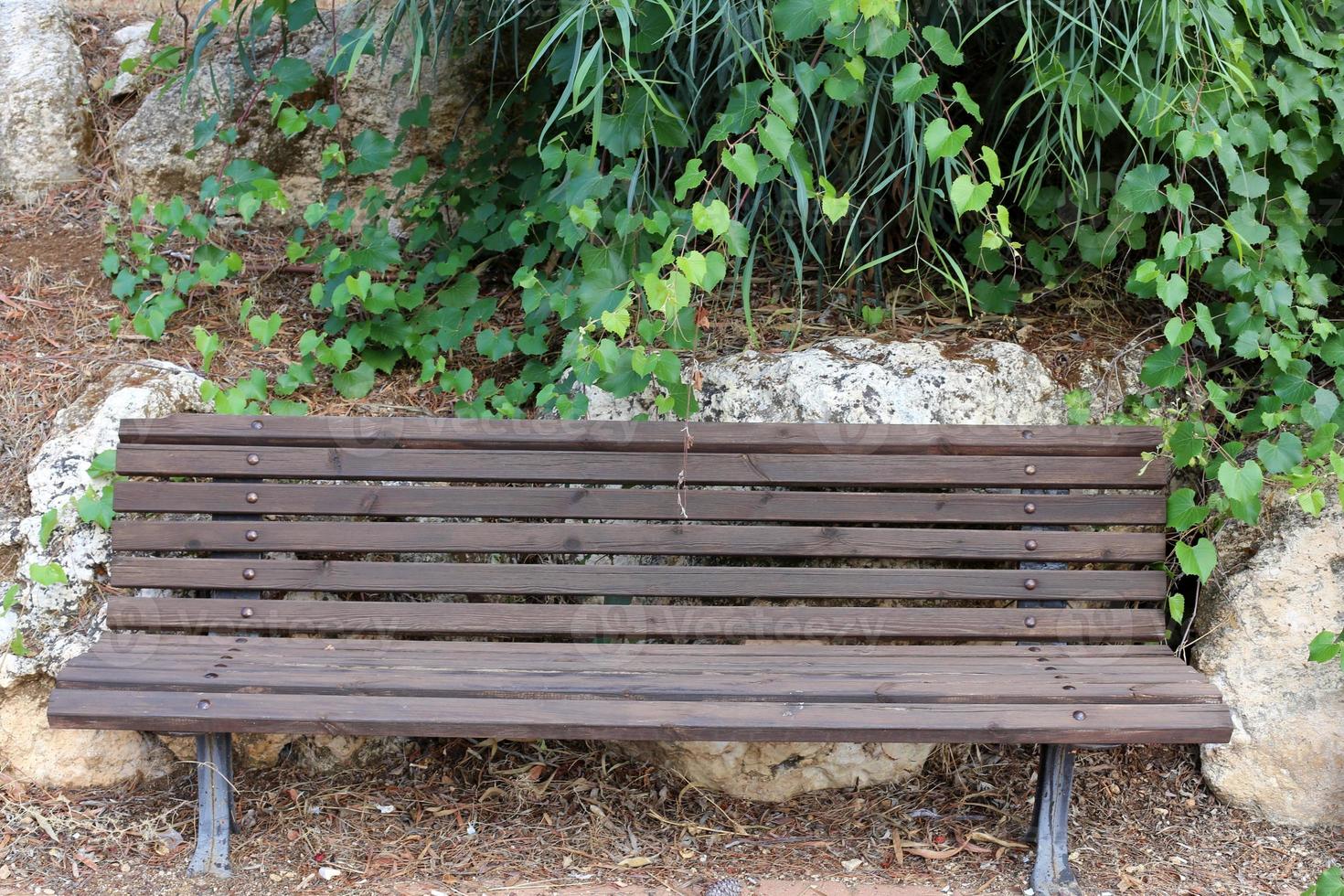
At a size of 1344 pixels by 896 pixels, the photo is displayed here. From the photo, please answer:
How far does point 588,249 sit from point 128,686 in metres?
1.35

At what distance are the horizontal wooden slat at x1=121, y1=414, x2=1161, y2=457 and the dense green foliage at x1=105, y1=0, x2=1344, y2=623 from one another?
0.29 ft

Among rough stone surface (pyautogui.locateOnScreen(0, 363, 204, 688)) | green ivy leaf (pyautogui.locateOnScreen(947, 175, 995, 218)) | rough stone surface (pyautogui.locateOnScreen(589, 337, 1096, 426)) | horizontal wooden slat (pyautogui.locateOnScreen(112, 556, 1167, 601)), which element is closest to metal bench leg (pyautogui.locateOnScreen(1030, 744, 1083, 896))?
horizontal wooden slat (pyautogui.locateOnScreen(112, 556, 1167, 601))

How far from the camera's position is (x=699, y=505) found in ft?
8.02

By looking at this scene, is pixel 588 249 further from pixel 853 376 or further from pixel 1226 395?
pixel 1226 395

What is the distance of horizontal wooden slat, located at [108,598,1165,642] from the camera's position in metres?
2.39

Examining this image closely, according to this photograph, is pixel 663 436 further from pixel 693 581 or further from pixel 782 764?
pixel 782 764

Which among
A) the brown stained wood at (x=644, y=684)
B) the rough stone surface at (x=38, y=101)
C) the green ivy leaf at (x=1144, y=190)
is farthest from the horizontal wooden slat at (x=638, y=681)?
the rough stone surface at (x=38, y=101)

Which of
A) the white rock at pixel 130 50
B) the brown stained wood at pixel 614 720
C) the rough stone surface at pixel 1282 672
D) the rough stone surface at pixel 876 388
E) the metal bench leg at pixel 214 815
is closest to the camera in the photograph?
the brown stained wood at pixel 614 720

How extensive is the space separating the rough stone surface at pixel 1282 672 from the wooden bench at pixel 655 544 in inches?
10.6

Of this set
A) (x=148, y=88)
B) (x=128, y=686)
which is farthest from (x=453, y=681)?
(x=148, y=88)

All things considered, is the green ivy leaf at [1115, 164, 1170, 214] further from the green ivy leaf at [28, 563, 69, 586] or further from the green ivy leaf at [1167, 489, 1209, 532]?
the green ivy leaf at [28, 563, 69, 586]

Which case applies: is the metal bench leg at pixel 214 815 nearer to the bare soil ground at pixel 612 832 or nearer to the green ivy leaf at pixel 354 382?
the bare soil ground at pixel 612 832

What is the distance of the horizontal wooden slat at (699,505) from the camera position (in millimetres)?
2430

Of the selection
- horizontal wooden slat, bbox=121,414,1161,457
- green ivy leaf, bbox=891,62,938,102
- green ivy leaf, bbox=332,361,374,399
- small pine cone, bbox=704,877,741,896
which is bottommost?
small pine cone, bbox=704,877,741,896
